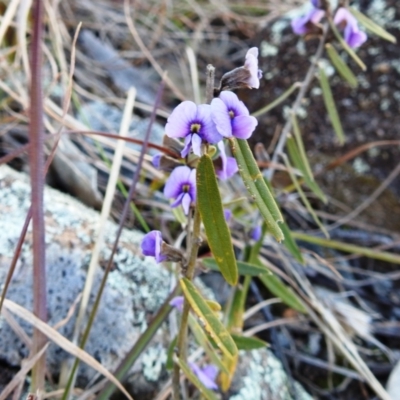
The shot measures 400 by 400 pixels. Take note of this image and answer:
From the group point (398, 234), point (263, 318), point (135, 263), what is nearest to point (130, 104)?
point (135, 263)

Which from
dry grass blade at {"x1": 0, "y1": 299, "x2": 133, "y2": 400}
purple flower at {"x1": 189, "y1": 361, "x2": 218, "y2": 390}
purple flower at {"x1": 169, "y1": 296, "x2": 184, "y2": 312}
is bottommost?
dry grass blade at {"x1": 0, "y1": 299, "x2": 133, "y2": 400}

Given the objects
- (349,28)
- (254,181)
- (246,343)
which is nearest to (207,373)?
(246,343)

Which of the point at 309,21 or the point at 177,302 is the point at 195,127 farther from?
the point at 309,21

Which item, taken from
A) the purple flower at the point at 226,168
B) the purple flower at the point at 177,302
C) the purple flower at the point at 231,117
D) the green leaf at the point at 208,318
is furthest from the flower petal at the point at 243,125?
the purple flower at the point at 177,302

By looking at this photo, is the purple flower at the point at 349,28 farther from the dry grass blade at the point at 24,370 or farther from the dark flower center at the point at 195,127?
the dry grass blade at the point at 24,370

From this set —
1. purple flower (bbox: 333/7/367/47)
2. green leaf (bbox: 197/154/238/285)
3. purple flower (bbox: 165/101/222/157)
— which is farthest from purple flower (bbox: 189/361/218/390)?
purple flower (bbox: 333/7/367/47)

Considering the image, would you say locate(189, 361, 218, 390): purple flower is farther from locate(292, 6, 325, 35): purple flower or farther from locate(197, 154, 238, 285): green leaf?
locate(292, 6, 325, 35): purple flower
